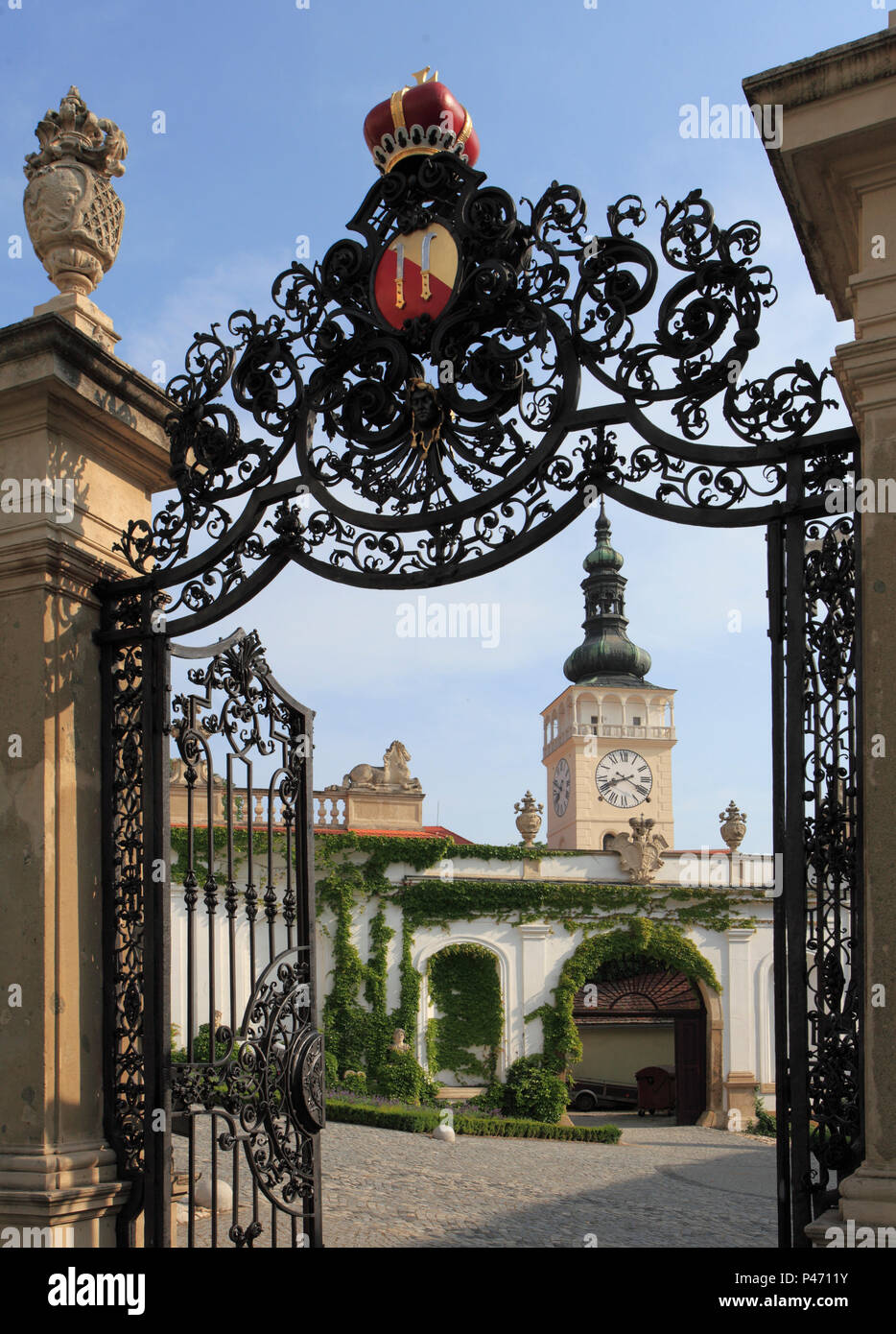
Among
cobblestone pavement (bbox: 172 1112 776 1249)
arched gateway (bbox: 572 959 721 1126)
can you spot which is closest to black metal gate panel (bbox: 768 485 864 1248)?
cobblestone pavement (bbox: 172 1112 776 1249)

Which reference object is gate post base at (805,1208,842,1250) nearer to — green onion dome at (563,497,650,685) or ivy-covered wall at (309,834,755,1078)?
ivy-covered wall at (309,834,755,1078)

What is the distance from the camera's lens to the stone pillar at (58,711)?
439 centimetres

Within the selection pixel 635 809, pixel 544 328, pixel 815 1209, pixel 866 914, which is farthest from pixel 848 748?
pixel 635 809

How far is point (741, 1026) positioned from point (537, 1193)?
13.3 meters

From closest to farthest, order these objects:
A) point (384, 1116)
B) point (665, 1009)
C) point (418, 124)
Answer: point (418, 124), point (384, 1116), point (665, 1009)

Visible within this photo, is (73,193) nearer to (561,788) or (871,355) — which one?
(871,355)

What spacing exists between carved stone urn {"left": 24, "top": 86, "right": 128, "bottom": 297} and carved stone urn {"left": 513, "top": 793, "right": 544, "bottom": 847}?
82.5 feet

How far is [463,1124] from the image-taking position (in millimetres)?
20562

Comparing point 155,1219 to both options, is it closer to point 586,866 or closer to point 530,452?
point 530,452

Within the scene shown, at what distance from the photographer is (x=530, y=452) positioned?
425 cm

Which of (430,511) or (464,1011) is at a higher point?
(430,511)

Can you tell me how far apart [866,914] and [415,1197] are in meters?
10.1

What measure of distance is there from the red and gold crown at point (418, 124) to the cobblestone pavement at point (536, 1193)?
6.09m

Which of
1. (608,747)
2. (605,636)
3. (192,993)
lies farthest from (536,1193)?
(605,636)
